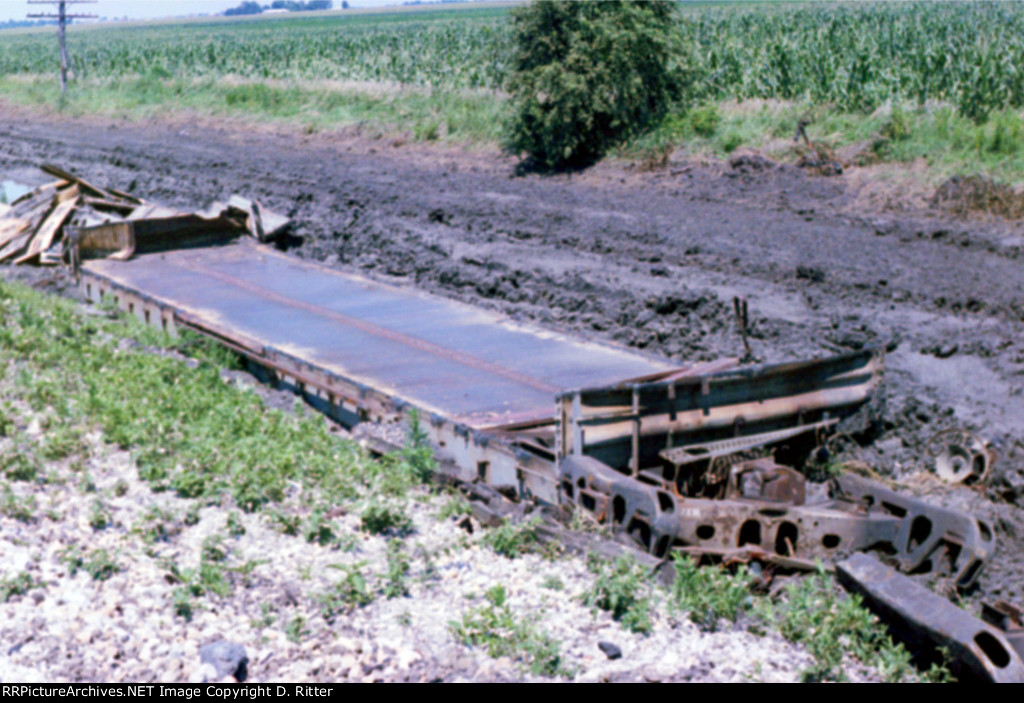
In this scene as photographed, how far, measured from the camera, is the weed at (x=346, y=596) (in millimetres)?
5465

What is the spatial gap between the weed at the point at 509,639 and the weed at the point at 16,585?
2172mm

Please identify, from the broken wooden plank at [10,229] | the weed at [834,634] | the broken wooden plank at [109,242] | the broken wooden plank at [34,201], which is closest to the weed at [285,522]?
the weed at [834,634]

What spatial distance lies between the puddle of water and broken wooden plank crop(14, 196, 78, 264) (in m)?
7.35

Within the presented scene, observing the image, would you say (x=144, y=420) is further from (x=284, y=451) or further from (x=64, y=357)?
(x=64, y=357)

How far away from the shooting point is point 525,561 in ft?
20.0

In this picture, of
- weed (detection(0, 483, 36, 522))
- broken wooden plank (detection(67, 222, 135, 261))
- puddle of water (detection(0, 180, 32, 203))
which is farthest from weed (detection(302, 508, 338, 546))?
puddle of water (detection(0, 180, 32, 203))

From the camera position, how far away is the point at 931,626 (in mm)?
Result: 4883

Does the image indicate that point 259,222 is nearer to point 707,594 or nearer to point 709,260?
point 709,260

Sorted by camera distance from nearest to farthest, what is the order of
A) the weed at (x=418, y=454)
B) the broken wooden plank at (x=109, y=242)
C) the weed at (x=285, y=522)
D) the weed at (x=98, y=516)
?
the weed at (x=98, y=516)
the weed at (x=285, y=522)
the weed at (x=418, y=454)
the broken wooden plank at (x=109, y=242)

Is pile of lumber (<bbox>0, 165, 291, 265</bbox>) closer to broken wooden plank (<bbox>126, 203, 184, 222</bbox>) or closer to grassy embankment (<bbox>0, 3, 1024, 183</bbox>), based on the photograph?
broken wooden plank (<bbox>126, 203, 184, 222</bbox>)

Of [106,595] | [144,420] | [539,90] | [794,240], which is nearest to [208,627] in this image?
[106,595]

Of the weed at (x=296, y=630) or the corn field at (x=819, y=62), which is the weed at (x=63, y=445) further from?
the corn field at (x=819, y=62)

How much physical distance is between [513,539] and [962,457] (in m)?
3.46

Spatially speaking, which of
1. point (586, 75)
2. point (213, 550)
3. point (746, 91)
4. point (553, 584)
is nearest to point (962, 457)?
point (553, 584)
